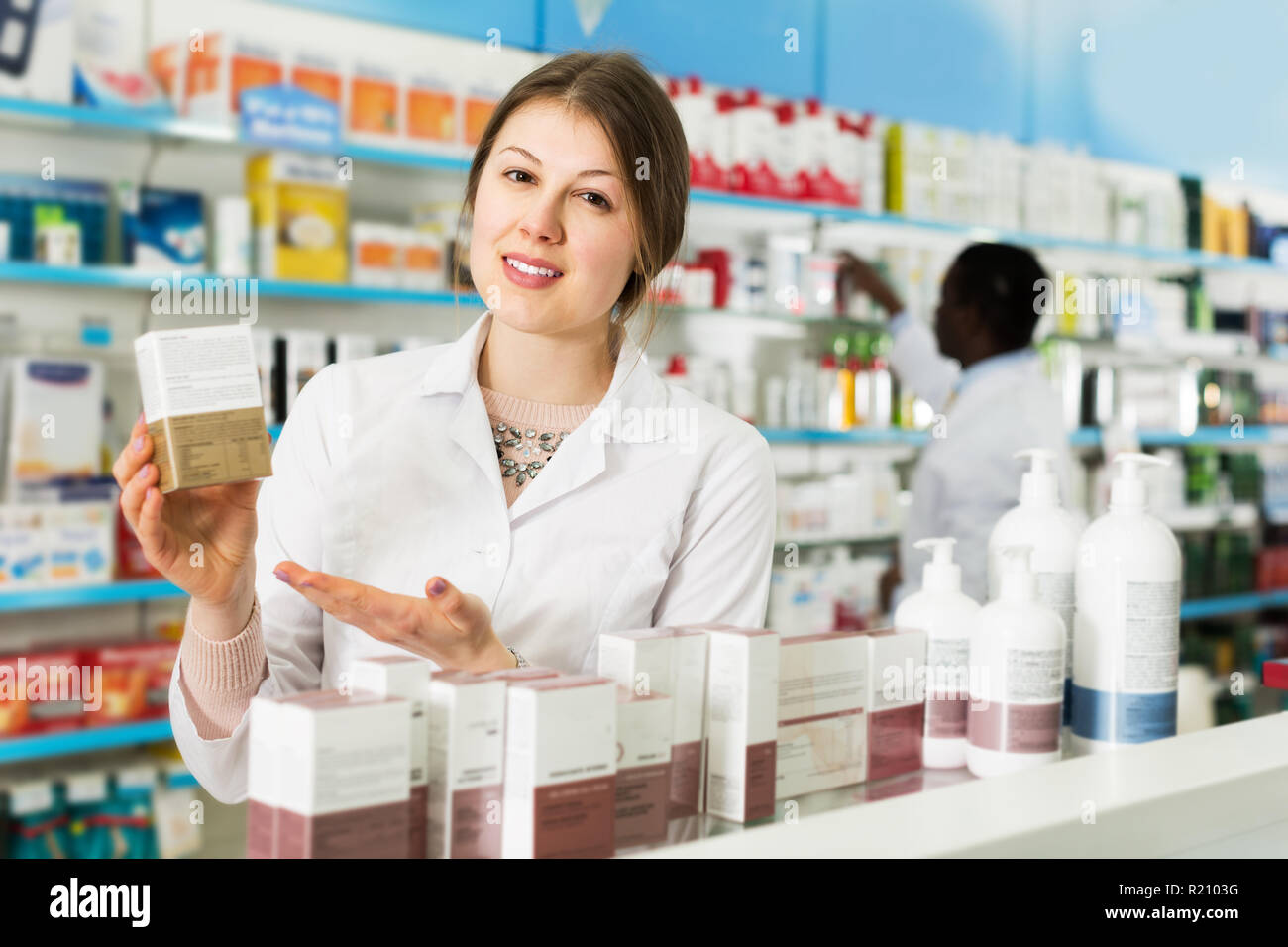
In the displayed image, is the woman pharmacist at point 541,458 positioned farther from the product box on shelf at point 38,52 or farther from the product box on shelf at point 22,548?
the product box on shelf at point 38,52

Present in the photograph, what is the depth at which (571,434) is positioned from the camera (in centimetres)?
168

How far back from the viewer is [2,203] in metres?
3.07

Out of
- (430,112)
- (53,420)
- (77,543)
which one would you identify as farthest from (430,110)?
(77,543)

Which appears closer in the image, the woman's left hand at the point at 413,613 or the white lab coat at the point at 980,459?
the woman's left hand at the point at 413,613

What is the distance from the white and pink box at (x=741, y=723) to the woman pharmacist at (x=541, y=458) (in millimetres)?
413

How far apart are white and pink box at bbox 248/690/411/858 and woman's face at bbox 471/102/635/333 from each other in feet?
2.48

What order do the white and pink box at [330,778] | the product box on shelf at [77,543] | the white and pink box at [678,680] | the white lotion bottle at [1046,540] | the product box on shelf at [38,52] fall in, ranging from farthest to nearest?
1. the product box on shelf at [77,543]
2. the product box on shelf at [38,52]
3. the white lotion bottle at [1046,540]
4. the white and pink box at [678,680]
5. the white and pink box at [330,778]

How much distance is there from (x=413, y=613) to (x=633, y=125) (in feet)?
2.57

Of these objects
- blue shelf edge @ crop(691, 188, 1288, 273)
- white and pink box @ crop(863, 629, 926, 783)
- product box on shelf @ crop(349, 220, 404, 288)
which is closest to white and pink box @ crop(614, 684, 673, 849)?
white and pink box @ crop(863, 629, 926, 783)

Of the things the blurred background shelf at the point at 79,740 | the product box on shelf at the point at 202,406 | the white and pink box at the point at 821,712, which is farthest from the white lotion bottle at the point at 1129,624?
the blurred background shelf at the point at 79,740

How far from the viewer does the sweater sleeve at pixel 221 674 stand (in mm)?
1321

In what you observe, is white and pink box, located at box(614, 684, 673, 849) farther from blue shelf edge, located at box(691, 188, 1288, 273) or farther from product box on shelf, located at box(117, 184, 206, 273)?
blue shelf edge, located at box(691, 188, 1288, 273)

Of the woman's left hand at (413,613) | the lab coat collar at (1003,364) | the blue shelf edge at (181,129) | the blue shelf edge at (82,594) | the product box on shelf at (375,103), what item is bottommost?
the blue shelf edge at (82,594)
